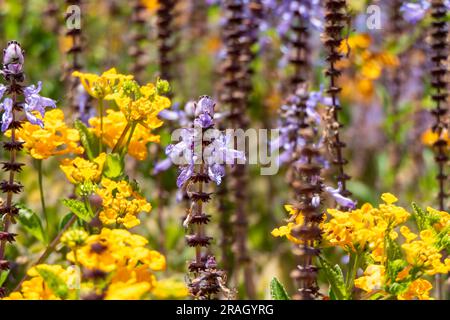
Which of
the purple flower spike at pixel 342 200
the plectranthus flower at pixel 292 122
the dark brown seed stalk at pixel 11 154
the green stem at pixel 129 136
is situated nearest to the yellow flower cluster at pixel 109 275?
the dark brown seed stalk at pixel 11 154

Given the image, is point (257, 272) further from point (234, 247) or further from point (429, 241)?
point (429, 241)

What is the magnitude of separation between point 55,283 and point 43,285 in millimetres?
142

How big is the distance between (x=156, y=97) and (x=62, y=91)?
10.5 ft

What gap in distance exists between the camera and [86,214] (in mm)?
2287

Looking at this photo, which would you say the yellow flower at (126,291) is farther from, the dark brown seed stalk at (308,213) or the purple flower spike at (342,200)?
the purple flower spike at (342,200)

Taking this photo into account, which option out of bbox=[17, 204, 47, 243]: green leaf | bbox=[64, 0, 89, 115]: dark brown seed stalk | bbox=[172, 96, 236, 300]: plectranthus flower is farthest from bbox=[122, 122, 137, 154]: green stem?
bbox=[64, 0, 89, 115]: dark brown seed stalk

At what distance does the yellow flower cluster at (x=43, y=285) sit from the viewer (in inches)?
72.4

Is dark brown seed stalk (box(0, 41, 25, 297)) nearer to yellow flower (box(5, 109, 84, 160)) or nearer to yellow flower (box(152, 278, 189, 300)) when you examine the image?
yellow flower (box(5, 109, 84, 160))

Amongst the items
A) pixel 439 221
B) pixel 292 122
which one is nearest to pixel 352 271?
pixel 439 221

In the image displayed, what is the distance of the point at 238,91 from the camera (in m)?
3.73

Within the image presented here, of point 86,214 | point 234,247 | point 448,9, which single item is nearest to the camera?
point 86,214

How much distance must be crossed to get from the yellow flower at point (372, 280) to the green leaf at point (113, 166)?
0.86 m

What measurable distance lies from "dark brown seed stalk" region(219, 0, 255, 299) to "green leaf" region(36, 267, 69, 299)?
1.69 m
